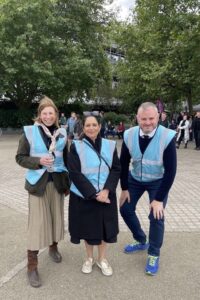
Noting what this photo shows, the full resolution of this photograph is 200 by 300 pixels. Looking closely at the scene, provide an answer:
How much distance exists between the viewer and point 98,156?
3.78 metres

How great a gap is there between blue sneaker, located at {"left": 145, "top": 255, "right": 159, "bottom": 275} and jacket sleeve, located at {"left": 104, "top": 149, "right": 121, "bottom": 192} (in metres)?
0.88

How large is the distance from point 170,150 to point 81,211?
3.61ft

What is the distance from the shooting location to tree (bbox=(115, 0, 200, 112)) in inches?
806

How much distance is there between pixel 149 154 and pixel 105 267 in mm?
1281

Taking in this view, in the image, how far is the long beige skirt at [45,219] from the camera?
149 inches

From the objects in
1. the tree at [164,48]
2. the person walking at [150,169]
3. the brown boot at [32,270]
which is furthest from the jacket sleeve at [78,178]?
the tree at [164,48]

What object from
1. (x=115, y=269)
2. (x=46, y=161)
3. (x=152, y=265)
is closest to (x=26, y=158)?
(x=46, y=161)

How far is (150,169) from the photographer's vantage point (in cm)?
404

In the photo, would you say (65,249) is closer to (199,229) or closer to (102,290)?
(102,290)

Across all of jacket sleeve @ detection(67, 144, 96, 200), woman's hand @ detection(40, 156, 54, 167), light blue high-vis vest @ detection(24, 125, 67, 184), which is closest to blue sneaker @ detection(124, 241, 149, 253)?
jacket sleeve @ detection(67, 144, 96, 200)

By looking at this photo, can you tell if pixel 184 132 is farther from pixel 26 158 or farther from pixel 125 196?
pixel 26 158

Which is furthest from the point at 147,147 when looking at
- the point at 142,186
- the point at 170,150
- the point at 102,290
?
the point at 102,290

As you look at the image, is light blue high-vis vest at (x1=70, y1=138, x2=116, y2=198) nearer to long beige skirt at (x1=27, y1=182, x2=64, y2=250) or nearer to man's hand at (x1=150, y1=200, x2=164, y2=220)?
long beige skirt at (x1=27, y1=182, x2=64, y2=250)

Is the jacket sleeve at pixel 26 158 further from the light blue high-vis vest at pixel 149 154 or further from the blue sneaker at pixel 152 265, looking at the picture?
the blue sneaker at pixel 152 265
